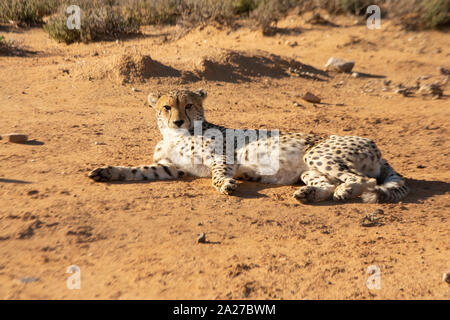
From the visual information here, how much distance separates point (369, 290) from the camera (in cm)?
264

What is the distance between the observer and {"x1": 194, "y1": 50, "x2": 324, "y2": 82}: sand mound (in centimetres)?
879

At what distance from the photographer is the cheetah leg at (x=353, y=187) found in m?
3.89

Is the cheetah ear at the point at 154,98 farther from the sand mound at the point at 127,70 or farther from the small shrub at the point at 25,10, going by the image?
the small shrub at the point at 25,10

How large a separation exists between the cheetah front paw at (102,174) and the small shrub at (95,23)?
7878 millimetres

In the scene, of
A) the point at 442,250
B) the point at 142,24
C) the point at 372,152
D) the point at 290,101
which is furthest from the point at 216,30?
the point at 442,250

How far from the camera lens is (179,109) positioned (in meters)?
4.79

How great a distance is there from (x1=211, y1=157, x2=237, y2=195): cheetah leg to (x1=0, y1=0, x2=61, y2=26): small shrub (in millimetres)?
10956

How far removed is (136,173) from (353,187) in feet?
6.71

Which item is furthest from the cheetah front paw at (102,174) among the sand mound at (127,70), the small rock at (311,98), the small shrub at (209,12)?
the small shrub at (209,12)

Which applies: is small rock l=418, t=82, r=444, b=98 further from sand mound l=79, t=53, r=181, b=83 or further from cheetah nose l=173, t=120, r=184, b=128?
cheetah nose l=173, t=120, r=184, b=128

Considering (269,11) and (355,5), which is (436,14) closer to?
(355,5)

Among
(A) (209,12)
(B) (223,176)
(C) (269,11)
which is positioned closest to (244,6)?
(C) (269,11)

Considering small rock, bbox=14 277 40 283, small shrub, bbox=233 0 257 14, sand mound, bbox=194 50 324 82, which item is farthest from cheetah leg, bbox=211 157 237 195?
small shrub, bbox=233 0 257 14
